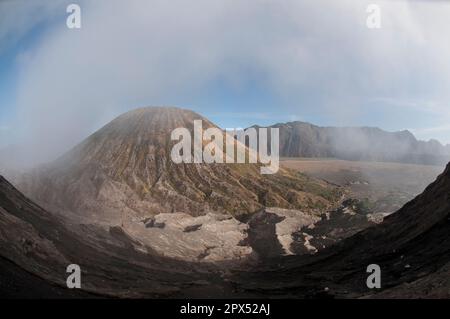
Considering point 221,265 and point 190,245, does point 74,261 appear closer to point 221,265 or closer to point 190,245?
point 221,265

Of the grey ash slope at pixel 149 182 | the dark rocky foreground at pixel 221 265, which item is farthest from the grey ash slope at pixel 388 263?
the grey ash slope at pixel 149 182

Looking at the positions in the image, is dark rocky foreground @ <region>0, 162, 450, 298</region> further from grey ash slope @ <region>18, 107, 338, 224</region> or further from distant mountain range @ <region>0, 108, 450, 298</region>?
grey ash slope @ <region>18, 107, 338, 224</region>

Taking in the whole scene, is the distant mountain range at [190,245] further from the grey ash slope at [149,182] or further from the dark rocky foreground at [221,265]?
the grey ash slope at [149,182]

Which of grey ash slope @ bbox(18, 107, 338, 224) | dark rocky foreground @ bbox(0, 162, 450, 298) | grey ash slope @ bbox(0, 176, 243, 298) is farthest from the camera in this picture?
grey ash slope @ bbox(18, 107, 338, 224)

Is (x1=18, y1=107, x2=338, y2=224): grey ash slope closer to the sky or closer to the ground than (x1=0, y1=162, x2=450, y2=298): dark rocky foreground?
closer to the sky

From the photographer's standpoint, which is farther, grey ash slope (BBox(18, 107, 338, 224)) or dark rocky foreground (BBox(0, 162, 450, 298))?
grey ash slope (BBox(18, 107, 338, 224))

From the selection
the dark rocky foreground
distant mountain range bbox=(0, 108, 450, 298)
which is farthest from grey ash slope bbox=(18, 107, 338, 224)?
the dark rocky foreground

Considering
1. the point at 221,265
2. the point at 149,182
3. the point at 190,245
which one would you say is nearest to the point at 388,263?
the point at 221,265
